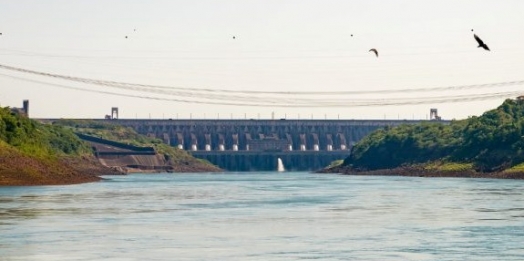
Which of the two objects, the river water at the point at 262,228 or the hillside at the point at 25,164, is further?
the hillside at the point at 25,164

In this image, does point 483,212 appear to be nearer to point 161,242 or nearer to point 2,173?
point 161,242

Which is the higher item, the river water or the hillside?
the hillside

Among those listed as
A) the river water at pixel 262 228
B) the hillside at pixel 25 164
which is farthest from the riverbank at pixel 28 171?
the river water at pixel 262 228

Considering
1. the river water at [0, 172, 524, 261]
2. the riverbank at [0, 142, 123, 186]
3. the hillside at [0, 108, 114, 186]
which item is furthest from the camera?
the hillside at [0, 108, 114, 186]

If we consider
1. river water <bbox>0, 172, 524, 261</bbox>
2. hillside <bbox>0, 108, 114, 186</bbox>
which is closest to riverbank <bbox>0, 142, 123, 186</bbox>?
hillside <bbox>0, 108, 114, 186</bbox>

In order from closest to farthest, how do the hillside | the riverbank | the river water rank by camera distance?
1. the river water
2. the riverbank
3. the hillside

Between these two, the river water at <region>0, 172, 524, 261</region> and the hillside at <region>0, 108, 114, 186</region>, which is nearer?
the river water at <region>0, 172, 524, 261</region>

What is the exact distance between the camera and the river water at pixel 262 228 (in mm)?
64375

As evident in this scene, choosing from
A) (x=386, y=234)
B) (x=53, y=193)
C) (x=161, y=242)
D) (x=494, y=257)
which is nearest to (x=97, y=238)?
(x=161, y=242)

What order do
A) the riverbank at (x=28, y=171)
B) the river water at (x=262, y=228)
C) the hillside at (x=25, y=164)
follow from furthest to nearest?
the hillside at (x=25, y=164), the riverbank at (x=28, y=171), the river water at (x=262, y=228)

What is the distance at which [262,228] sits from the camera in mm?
80938

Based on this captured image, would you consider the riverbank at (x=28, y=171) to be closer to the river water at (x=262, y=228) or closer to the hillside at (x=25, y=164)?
the hillside at (x=25, y=164)

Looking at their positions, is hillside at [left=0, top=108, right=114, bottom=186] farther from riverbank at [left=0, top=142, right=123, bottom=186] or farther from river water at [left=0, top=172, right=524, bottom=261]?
river water at [left=0, top=172, right=524, bottom=261]

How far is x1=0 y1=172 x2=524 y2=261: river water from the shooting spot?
211 feet
